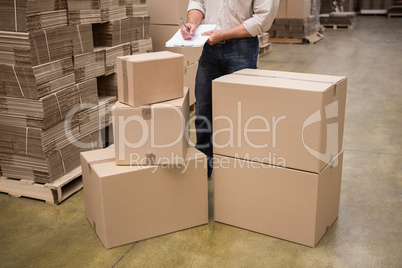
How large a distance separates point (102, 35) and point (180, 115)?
5.57ft

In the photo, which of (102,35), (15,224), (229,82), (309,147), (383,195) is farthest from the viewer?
(102,35)

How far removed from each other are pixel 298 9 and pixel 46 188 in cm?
825

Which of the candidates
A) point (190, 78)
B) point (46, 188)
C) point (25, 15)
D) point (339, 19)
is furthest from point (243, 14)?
point (339, 19)

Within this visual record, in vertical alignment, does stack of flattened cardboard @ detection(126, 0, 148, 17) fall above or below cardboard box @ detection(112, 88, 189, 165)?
above

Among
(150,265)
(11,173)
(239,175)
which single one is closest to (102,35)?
(11,173)

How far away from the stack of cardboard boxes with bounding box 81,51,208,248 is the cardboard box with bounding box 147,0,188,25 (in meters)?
2.08

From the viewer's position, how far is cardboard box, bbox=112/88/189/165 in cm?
245

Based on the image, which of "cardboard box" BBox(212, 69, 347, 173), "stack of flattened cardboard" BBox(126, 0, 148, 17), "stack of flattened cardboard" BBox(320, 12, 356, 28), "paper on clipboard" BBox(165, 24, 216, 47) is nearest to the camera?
"cardboard box" BBox(212, 69, 347, 173)

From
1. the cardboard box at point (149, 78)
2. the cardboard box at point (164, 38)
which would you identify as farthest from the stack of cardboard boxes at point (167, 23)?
the cardboard box at point (149, 78)

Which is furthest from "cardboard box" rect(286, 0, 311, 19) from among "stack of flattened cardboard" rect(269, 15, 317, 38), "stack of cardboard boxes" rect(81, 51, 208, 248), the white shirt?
"stack of cardboard boxes" rect(81, 51, 208, 248)

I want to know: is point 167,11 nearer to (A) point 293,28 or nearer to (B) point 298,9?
(B) point 298,9

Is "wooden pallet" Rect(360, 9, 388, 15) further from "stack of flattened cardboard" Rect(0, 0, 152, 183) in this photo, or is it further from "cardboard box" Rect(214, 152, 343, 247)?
"cardboard box" Rect(214, 152, 343, 247)

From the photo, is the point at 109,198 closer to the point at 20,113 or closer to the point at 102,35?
the point at 20,113

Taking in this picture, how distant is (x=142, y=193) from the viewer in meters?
2.58
